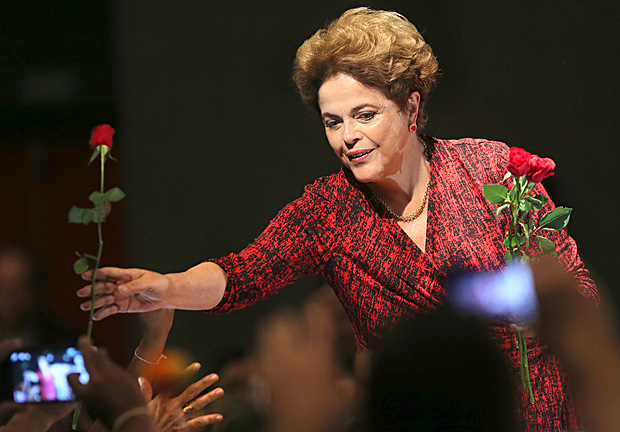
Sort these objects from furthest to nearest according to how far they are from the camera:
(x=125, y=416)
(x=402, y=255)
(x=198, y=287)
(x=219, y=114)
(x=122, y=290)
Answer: (x=219, y=114) → (x=402, y=255) → (x=198, y=287) → (x=122, y=290) → (x=125, y=416)

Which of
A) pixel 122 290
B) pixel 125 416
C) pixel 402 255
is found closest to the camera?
pixel 125 416

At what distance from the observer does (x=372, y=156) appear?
149 cm

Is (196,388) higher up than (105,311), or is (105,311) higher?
(105,311)

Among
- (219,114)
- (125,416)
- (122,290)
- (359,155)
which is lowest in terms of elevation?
(125,416)

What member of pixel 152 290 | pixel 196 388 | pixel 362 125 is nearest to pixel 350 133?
pixel 362 125

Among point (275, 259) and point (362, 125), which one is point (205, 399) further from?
point (362, 125)

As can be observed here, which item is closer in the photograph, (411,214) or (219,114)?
(411,214)

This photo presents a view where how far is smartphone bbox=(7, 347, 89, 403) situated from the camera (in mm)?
1478

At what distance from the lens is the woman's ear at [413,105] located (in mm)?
1516

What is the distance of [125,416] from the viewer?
120cm

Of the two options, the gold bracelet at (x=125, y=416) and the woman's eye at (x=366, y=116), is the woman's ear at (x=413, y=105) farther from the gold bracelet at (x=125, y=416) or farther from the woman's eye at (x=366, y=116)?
the gold bracelet at (x=125, y=416)

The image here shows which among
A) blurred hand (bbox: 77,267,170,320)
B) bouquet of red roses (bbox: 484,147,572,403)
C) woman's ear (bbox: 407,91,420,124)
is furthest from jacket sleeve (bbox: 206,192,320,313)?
bouquet of red roses (bbox: 484,147,572,403)

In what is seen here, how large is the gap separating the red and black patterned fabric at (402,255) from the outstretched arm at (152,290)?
0.04 meters

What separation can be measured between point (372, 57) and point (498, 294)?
543 millimetres
